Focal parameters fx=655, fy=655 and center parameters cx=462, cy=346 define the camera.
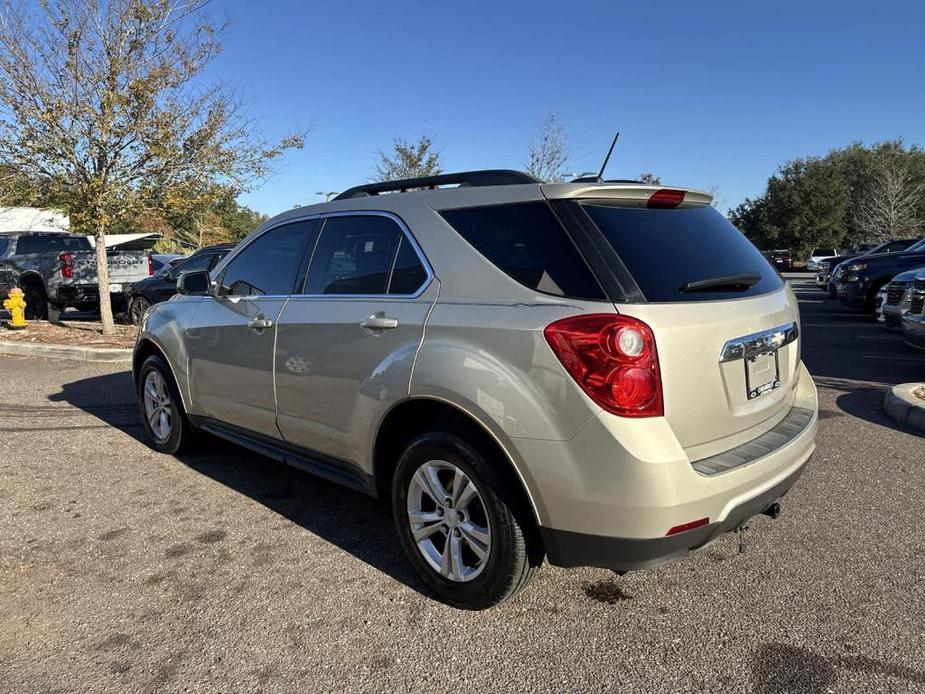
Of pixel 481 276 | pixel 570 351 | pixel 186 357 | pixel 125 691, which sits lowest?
pixel 125 691

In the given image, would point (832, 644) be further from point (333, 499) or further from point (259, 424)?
point (259, 424)

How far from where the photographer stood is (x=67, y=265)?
12.1 metres

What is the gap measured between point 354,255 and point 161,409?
2.52m

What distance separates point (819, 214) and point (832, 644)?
57.7 meters

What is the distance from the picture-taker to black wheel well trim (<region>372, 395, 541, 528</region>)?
2.48 m

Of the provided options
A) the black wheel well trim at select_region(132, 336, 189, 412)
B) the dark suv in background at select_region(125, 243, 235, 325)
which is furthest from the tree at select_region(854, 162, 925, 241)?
the black wheel well trim at select_region(132, 336, 189, 412)

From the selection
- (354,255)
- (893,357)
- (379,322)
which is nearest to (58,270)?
(354,255)

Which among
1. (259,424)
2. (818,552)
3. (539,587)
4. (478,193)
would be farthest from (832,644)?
(259,424)

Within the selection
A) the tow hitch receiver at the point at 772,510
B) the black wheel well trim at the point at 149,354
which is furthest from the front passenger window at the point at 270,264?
the tow hitch receiver at the point at 772,510

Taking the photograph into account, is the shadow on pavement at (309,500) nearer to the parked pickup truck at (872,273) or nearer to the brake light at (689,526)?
the brake light at (689,526)

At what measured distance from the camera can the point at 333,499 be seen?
408cm

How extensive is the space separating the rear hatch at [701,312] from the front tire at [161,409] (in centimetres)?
340

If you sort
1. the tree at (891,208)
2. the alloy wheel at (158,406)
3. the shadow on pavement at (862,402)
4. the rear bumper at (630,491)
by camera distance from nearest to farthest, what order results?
1. the rear bumper at (630,491)
2. the alloy wheel at (158,406)
3. the shadow on pavement at (862,402)
4. the tree at (891,208)

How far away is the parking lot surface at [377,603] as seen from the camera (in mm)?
2385
